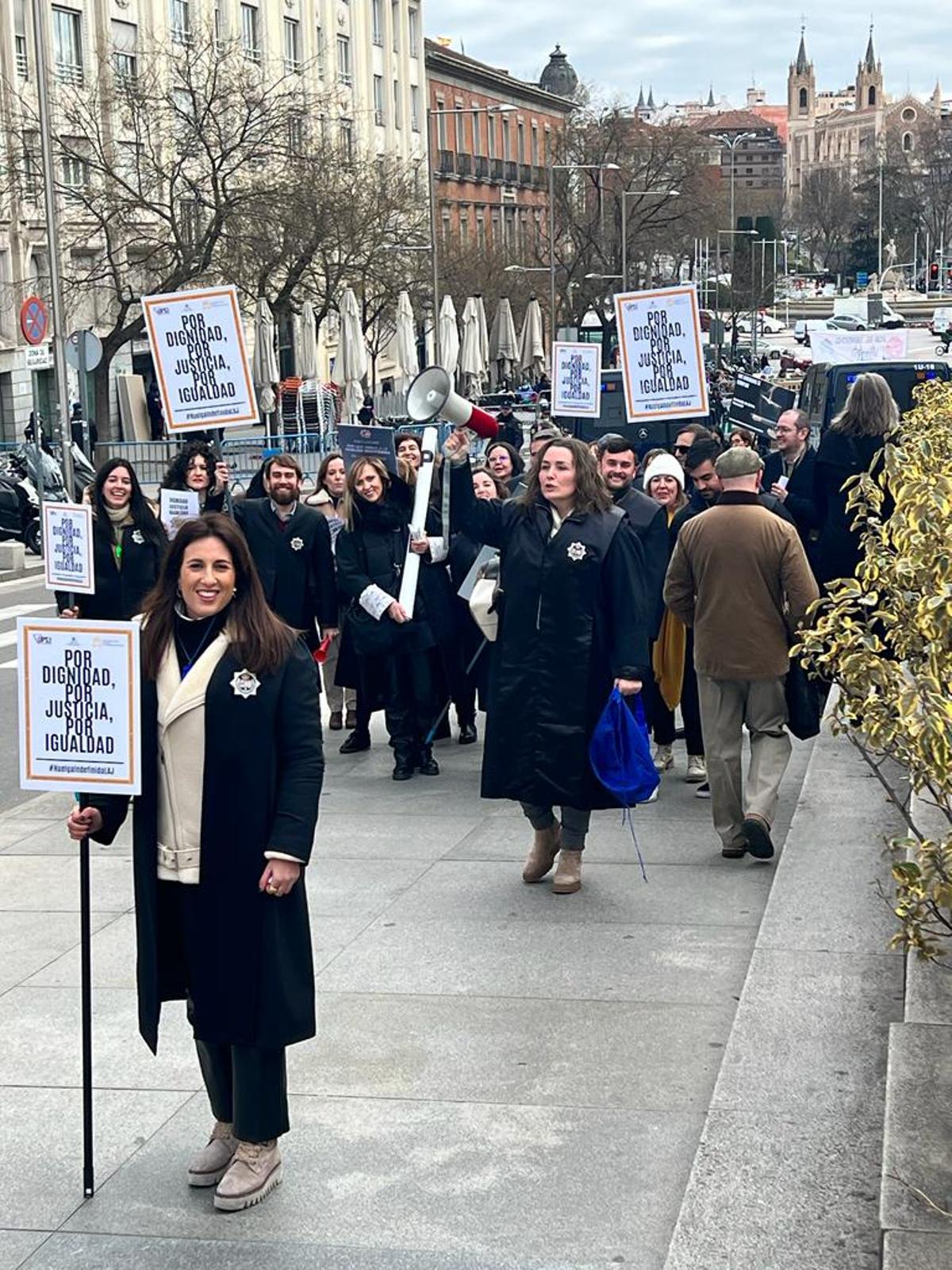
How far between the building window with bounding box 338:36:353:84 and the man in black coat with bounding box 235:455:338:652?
2336 inches

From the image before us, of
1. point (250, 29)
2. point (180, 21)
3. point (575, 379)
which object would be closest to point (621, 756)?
point (575, 379)

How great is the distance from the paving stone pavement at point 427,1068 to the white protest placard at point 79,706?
1.12 m

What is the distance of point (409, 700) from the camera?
420 inches

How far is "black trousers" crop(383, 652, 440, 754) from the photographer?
1066 centimetres

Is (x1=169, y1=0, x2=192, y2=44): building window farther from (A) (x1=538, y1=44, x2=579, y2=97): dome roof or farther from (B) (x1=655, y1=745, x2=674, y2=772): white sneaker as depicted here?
Answer: (A) (x1=538, y1=44, x2=579, y2=97): dome roof

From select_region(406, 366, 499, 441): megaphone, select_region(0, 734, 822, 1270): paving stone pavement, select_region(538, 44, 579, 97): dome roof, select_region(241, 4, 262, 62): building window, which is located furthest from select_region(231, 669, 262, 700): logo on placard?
select_region(538, 44, 579, 97): dome roof

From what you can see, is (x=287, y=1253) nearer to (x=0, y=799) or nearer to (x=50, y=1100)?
(x=50, y=1100)

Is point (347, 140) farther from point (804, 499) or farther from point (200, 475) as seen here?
point (804, 499)

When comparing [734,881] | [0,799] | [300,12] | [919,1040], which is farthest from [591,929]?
[300,12]

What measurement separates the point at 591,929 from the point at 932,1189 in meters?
3.07

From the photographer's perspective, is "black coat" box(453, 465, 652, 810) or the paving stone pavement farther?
"black coat" box(453, 465, 652, 810)

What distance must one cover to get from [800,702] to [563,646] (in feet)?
3.98

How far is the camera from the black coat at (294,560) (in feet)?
35.8

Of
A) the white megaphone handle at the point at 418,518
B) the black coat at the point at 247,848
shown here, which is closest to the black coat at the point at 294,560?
the white megaphone handle at the point at 418,518
